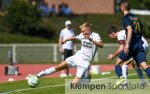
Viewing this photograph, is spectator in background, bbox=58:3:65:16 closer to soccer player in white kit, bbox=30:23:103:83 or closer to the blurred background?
the blurred background

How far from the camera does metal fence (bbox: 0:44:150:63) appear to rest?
40094 mm

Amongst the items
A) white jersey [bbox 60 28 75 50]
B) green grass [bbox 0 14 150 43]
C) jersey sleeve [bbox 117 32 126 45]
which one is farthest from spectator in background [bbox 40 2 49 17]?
jersey sleeve [bbox 117 32 126 45]

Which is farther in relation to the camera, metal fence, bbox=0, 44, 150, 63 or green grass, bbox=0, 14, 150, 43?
green grass, bbox=0, 14, 150, 43

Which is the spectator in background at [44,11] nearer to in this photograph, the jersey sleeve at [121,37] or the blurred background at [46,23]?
the blurred background at [46,23]

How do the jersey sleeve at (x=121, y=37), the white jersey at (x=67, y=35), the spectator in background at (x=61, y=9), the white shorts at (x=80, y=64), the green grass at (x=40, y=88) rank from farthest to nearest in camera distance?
the spectator in background at (x=61, y=9) → the white jersey at (x=67, y=35) → the jersey sleeve at (x=121, y=37) → the white shorts at (x=80, y=64) → the green grass at (x=40, y=88)

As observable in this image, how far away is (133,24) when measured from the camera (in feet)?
58.0

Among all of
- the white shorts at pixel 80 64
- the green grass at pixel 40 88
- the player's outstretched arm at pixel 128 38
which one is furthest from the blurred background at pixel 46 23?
the player's outstretched arm at pixel 128 38

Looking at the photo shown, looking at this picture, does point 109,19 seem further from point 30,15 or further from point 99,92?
point 99,92

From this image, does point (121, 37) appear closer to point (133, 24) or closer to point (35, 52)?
point (133, 24)

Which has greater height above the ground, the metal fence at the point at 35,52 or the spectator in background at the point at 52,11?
the spectator in background at the point at 52,11

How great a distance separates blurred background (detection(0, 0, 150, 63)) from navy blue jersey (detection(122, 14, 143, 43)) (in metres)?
18.5

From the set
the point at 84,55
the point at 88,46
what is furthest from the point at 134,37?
the point at 84,55

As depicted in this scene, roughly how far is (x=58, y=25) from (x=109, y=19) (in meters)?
5.31

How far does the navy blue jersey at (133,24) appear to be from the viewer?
17.6 metres
